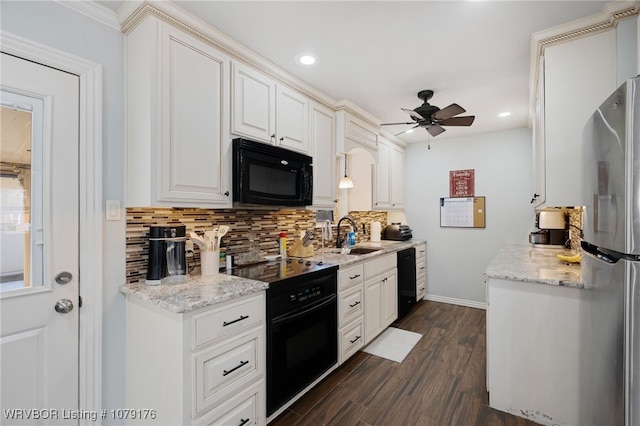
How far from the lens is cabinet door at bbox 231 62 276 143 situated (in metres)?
2.00

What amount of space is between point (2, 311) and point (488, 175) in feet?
15.7

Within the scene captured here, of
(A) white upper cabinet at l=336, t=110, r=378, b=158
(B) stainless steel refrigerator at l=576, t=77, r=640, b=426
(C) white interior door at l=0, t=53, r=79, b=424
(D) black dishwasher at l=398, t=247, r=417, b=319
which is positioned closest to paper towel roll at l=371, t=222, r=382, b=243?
(D) black dishwasher at l=398, t=247, r=417, b=319

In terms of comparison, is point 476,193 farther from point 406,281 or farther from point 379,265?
point 379,265

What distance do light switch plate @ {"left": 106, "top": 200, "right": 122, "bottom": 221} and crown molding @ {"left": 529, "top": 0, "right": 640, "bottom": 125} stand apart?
2775 millimetres

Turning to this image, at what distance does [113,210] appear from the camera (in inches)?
65.7

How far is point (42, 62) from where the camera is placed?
1.45 m

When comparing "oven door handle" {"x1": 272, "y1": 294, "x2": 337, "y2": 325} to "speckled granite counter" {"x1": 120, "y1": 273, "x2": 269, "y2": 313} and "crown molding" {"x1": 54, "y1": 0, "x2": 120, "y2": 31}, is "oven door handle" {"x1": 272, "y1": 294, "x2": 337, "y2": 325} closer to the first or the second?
"speckled granite counter" {"x1": 120, "y1": 273, "x2": 269, "y2": 313}

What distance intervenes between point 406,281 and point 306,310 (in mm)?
2085

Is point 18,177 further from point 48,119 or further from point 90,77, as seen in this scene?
point 90,77

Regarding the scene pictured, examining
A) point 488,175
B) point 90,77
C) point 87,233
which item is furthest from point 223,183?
point 488,175

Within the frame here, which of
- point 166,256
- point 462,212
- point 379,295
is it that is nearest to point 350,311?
point 379,295

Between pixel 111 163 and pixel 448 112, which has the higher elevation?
pixel 448 112

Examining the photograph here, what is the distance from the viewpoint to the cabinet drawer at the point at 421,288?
4148 millimetres

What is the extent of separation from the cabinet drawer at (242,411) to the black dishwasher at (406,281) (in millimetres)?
2262
